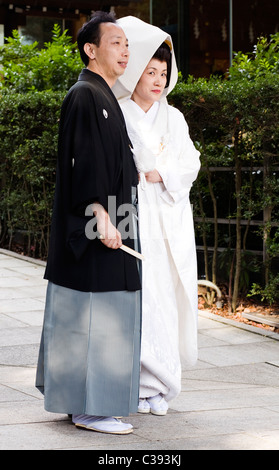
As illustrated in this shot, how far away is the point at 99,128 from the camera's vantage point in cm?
377

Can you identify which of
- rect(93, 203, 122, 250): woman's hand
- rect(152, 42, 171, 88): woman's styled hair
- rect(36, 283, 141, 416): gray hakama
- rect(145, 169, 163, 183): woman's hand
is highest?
rect(152, 42, 171, 88): woman's styled hair

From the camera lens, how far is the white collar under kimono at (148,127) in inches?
169

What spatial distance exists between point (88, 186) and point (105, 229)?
210 millimetres

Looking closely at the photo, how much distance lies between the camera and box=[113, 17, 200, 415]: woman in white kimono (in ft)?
14.0

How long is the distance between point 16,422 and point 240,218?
3687 mm

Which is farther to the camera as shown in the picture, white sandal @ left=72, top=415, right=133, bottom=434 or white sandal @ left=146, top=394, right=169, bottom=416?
white sandal @ left=146, top=394, right=169, bottom=416

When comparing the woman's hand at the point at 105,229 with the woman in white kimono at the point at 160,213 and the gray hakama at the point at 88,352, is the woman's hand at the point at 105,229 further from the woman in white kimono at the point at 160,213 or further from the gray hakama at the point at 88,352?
the woman in white kimono at the point at 160,213

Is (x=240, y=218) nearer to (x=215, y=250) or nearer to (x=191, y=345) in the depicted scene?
(x=215, y=250)

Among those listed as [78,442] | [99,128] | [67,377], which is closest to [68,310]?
[67,377]

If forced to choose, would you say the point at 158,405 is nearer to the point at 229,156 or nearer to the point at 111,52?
the point at 111,52

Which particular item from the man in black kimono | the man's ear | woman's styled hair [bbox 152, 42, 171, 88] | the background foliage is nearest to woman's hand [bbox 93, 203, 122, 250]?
the man in black kimono

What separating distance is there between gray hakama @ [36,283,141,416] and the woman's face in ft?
3.79

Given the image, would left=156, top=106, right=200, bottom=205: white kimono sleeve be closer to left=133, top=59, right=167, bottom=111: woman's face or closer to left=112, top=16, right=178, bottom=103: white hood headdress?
left=133, top=59, right=167, bottom=111: woman's face

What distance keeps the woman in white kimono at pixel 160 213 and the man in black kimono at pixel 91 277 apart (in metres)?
0.38
